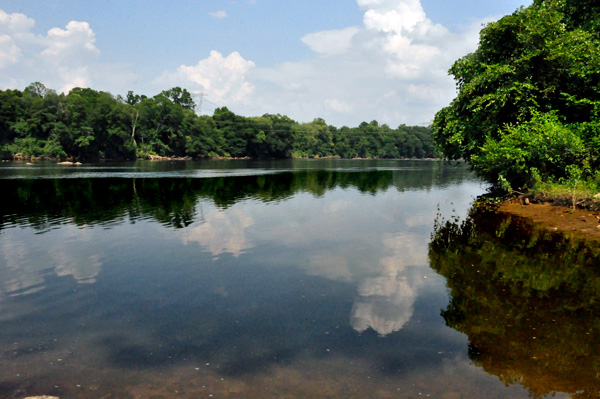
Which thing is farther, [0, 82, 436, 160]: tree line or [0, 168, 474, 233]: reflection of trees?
[0, 82, 436, 160]: tree line

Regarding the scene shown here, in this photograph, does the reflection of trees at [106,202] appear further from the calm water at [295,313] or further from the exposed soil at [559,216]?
the exposed soil at [559,216]

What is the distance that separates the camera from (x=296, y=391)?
25.5ft

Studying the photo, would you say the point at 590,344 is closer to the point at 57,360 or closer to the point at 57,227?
the point at 57,360

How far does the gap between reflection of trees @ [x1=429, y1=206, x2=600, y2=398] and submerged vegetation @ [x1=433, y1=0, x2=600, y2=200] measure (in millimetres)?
9389

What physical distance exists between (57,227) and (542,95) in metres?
35.5

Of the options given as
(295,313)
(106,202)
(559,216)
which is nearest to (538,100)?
(559,216)

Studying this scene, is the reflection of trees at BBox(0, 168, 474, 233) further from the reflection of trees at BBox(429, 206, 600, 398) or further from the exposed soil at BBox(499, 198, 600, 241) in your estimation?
the exposed soil at BBox(499, 198, 600, 241)

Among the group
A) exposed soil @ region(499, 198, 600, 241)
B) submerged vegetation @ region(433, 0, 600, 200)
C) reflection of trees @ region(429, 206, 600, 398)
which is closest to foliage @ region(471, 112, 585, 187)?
submerged vegetation @ region(433, 0, 600, 200)

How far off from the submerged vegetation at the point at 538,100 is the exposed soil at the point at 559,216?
1.48 metres

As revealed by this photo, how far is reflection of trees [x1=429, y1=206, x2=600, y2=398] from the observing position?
844 centimetres

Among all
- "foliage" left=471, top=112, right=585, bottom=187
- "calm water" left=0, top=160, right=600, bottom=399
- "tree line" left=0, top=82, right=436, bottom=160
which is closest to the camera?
"calm water" left=0, top=160, right=600, bottom=399

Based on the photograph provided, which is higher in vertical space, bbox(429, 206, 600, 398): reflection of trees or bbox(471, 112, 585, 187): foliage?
bbox(471, 112, 585, 187): foliage

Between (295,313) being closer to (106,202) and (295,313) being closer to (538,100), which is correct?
(106,202)

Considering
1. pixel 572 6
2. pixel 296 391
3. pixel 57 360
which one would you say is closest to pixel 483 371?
pixel 296 391
